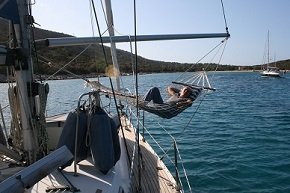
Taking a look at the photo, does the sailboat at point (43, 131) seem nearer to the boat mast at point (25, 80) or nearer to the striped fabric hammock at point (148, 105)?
the boat mast at point (25, 80)

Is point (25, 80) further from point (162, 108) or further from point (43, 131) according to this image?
point (162, 108)

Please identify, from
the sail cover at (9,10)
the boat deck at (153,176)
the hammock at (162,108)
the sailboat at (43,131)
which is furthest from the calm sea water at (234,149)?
the sail cover at (9,10)

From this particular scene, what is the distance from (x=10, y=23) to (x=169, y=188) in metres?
4.44

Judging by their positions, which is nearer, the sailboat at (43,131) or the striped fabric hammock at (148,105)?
the sailboat at (43,131)

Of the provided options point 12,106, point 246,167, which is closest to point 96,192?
point 12,106

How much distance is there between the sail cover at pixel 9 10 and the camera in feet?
15.0

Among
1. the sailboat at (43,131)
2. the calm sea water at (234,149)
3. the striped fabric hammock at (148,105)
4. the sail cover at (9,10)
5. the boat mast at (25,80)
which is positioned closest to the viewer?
the sail cover at (9,10)

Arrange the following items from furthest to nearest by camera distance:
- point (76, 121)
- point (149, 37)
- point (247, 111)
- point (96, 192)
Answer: point (247, 111), point (149, 37), point (76, 121), point (96, 192)

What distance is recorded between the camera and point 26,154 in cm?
540

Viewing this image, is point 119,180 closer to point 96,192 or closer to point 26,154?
point 96,192

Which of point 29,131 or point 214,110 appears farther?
point 214,110

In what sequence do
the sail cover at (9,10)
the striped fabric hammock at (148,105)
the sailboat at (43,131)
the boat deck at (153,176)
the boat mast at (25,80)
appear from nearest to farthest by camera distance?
the sail cover at (9,10), the sailboat at (43,131), the boat mast at (25,80), the boat deck at (153,176), the striped fabric hammock at (148,105)

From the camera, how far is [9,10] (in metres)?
4.83

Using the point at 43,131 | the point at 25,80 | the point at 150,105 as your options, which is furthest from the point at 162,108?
the point at 25,80
